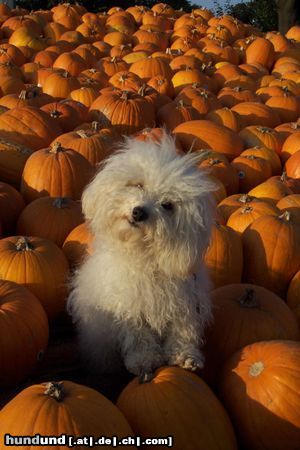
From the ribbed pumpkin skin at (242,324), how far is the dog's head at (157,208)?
2.12 ft

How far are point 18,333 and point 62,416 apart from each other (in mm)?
968

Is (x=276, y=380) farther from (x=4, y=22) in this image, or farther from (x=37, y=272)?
(x=4, y=22)

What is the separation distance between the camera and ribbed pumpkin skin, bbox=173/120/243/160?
5.80 meters

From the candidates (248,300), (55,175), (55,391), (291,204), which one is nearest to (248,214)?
(291,204)

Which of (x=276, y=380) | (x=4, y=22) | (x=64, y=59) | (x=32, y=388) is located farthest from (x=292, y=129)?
(x=4, y=22)

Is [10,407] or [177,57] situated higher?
[177,57]

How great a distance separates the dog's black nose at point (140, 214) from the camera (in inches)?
102

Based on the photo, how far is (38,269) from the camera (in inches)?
140

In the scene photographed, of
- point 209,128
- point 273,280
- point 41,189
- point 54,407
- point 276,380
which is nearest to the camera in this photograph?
point 54,407

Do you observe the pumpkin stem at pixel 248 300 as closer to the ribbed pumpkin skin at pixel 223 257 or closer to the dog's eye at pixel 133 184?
the ribbed pumpkin skin at pixel 223 257

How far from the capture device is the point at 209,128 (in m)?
5.91

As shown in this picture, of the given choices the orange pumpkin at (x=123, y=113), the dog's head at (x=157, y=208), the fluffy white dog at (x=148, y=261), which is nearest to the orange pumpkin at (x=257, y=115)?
the orange pumpkin at (x=123, y=113)

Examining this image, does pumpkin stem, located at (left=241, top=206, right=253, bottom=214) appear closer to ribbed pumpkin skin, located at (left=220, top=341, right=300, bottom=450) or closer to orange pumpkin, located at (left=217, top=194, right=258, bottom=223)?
orange pumpkin, located at (left=217, top=194, right=258, bottom=223)

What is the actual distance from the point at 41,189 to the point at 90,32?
20.6 ft
